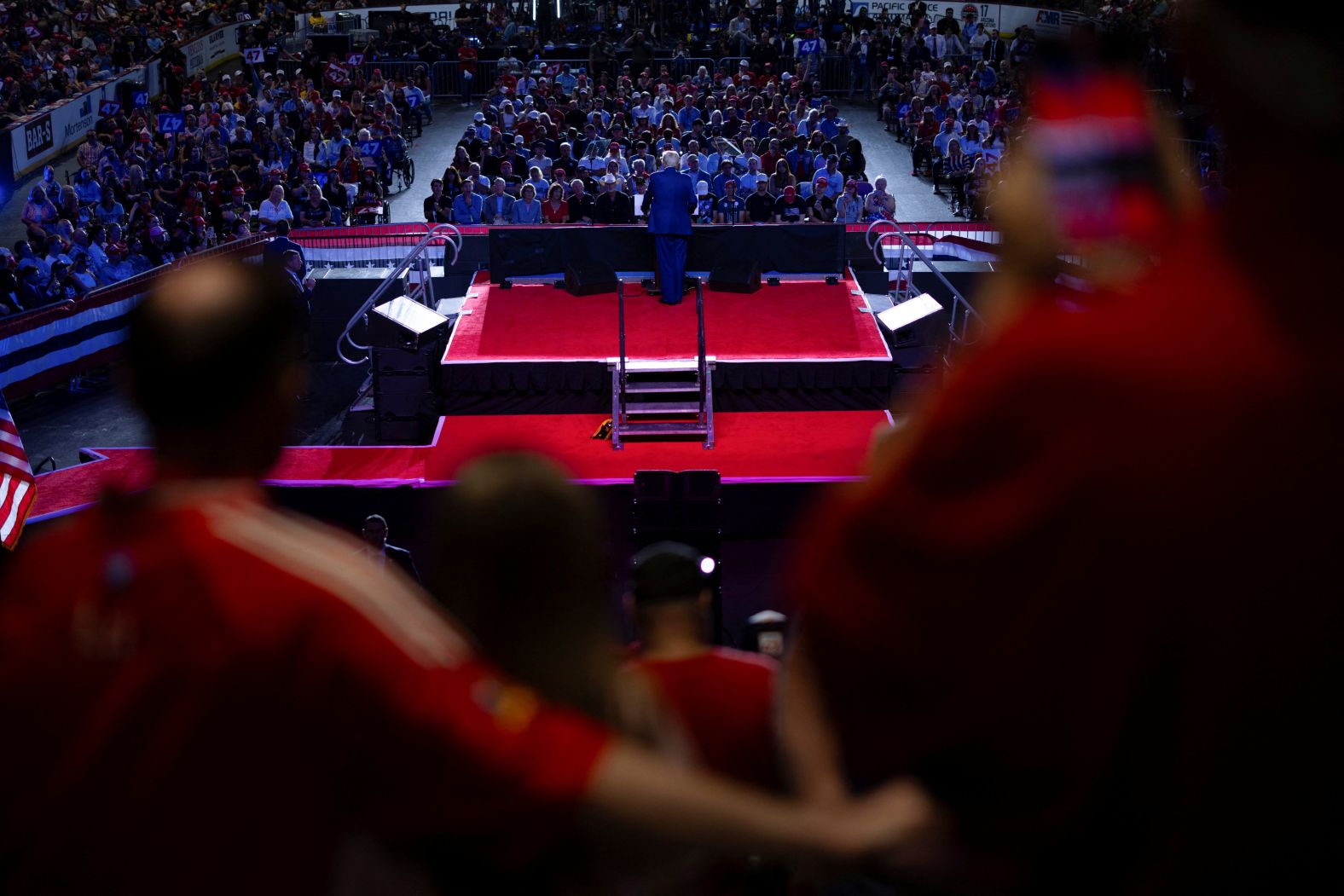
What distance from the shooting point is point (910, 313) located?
1297 centimetres

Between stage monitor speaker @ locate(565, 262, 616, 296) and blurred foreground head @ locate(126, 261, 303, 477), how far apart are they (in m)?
13.6

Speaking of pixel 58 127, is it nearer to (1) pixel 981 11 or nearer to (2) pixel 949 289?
(2) pixel 949 289

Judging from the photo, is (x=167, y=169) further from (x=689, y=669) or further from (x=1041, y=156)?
(x=1041, y=156)

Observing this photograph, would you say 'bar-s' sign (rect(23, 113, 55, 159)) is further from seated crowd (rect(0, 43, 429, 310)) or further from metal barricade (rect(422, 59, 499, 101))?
metal barricade (rect(422, 59, 499, 101))

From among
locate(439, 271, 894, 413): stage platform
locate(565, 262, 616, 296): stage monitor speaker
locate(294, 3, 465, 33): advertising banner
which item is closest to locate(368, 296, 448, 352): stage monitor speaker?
locate(439, 271, 894, 413): stage platform

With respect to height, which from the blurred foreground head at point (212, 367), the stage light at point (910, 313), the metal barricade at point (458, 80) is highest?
the blurred foreground head at point (212, 367)

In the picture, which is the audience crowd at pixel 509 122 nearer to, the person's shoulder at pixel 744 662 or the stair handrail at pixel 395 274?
the stair handrail at pixel 395 274

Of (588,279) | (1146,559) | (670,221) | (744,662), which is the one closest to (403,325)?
(588,279)

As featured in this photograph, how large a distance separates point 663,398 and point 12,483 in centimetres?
637

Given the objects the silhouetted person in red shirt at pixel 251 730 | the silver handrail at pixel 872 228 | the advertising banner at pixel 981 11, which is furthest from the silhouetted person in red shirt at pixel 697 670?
the advertising banner at pixel 981 11

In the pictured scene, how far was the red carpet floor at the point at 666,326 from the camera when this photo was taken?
13070 millimetres

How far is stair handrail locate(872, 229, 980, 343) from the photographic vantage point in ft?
43.5

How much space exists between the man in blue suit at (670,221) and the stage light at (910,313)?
8.53 ft

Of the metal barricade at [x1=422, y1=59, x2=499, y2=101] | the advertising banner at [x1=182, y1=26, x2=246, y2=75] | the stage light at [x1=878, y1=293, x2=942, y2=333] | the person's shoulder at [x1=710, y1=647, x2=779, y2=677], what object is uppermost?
the person's shoulder at [x1=710, y1=647, x2=779, y2=677]
